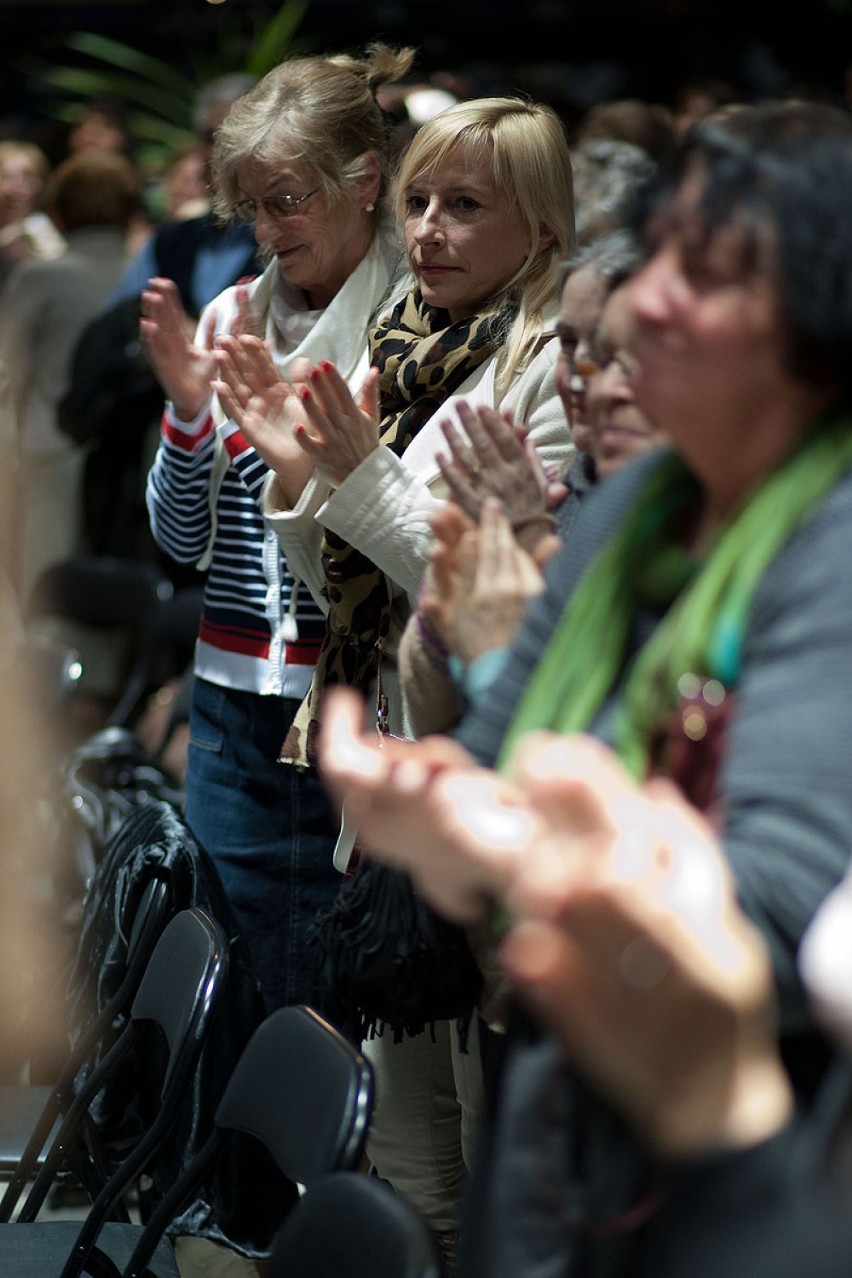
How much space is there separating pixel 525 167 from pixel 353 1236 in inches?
57.2

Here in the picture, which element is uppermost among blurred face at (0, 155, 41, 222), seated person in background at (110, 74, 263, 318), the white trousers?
seated person in background at (110, 74, 263, 318)

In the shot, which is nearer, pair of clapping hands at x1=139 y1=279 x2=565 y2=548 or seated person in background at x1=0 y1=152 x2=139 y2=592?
pair of clapping hands at x1=139 y1=279 x2=565 y2=548

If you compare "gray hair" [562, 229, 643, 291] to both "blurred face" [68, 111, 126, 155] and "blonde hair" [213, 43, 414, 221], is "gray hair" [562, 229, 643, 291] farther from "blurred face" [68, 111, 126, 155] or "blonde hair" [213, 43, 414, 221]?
"blurred face" [68, 111, 126, 155]

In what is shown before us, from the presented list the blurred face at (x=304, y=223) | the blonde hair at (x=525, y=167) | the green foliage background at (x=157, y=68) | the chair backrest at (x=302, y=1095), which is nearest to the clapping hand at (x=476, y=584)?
the chair backrest at (x=302, y=1095)

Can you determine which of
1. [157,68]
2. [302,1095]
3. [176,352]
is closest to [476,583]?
[302,1095]

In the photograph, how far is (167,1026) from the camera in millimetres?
1960

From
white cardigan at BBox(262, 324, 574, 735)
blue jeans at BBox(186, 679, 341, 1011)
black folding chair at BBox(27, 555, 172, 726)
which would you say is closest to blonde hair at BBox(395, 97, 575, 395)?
white cardigan at BBox(262, 324, 574, 735)

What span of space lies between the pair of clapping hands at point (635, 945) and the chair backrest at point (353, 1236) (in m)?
0.36

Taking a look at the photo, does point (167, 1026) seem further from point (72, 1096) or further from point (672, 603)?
point (672, 603)

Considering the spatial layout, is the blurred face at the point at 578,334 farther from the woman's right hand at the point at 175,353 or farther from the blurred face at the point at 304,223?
the woman's right hand at the point at 175,353

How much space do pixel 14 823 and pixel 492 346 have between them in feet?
5.28

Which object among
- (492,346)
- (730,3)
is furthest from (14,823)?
(730,3)

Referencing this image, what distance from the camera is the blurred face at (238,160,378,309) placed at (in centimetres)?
246

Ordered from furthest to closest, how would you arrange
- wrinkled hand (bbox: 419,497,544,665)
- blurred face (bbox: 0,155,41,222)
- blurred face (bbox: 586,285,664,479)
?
blurred face (bbox: 0,155,41,222) < blurred face (bbox: 586,285,664,479) < wrinkled hand (bbox: 419,497,544,665)
